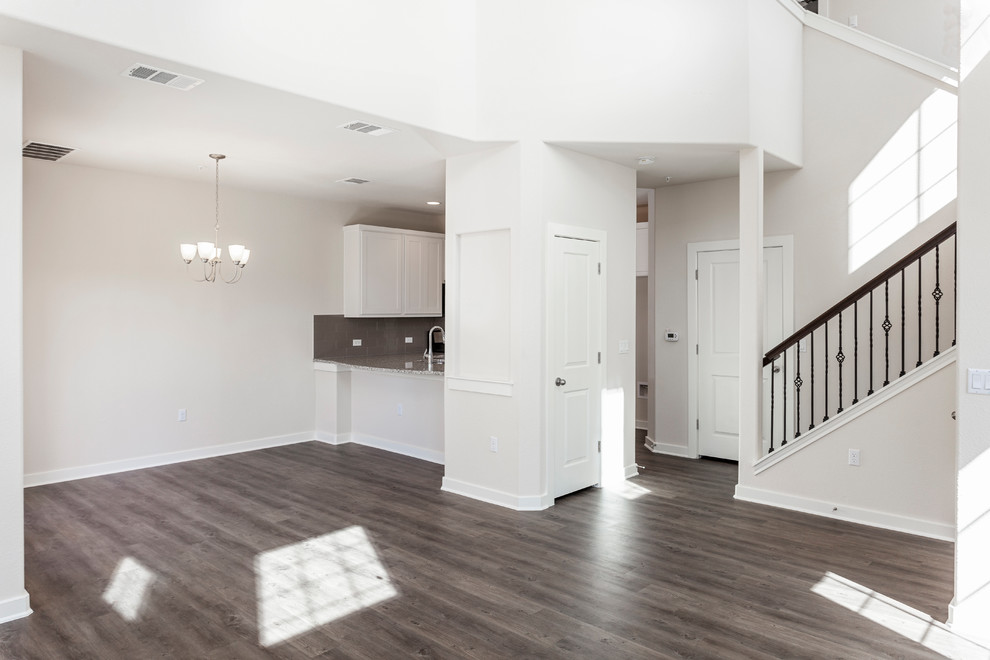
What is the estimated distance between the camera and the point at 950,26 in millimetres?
6355

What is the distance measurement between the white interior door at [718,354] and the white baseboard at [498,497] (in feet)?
7.68

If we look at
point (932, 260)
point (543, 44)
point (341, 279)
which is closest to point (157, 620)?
point (543, 44)

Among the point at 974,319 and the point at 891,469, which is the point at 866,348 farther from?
the point at 974,319

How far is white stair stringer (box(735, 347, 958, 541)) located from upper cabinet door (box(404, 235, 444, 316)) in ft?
15.8

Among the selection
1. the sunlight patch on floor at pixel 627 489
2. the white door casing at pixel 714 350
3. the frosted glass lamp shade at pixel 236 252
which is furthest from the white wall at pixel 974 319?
the frosted glass lamp shade at pixel 236 252

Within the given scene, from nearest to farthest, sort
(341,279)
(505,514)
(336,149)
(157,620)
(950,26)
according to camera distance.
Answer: (157,620)
(505,514)
(336,149)
(950,26)
(341,279)

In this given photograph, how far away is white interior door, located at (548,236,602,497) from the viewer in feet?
17.4

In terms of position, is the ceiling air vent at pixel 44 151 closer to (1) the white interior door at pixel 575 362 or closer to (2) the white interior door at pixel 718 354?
(1) the white interior door at pixel 575 362

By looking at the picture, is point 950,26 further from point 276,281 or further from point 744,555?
point 276,281

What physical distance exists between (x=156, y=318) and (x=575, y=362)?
409 cm

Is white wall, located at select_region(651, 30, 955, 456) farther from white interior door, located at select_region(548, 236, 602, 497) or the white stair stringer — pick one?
white interior door, located at select_region(548, 236, 602, 497)

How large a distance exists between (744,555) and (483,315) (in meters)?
2.61

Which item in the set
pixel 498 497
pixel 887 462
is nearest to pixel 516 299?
pixel 498 497

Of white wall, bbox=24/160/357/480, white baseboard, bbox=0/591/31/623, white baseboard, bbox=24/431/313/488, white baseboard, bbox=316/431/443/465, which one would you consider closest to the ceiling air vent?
white wall, bbox=24/160/357/480
